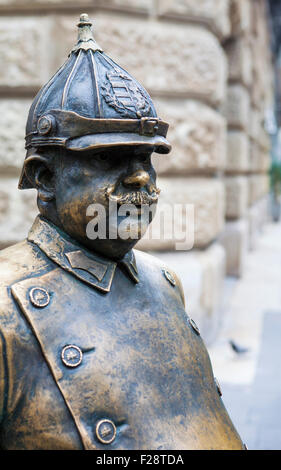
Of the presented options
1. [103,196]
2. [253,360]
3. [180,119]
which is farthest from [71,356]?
[253,360]

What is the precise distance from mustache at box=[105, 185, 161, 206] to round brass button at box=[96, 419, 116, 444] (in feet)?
1.78

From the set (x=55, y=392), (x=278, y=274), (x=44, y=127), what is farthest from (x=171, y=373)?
(x=278, y=274)

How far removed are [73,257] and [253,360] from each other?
3.44 metres

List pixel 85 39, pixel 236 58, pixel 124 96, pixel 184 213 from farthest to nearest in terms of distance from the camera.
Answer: pixel 236 58, pixel 184 213, pixel 85 39, pixel 124 96

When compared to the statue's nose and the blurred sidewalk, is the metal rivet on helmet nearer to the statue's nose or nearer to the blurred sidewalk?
the statue's nose

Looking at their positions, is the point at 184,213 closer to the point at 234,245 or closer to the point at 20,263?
the point at 20,263

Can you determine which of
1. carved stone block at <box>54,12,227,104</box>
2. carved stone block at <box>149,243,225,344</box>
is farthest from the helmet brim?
carved stone block at <box>149,243,225,344</box>

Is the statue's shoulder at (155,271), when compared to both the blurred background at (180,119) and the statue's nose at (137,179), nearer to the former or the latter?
the statue's nose at (137,179)

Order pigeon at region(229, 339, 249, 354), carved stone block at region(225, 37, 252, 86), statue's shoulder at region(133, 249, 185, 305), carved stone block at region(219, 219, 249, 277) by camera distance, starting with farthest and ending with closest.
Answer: carved stone block at region(219, 219, 249, 277) → carved stone block at region(225, 37, 252, 86) → pigeon at region(229, 339, 249, 354) → statue's shoulder at region(133, 249, 185, 305)

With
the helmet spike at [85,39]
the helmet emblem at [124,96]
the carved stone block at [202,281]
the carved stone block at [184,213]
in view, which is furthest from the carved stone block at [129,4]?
the helmet emblem at [124,96]

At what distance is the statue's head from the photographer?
137 centimetres

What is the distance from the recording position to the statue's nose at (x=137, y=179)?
142 centimetres

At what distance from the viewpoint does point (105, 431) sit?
4.22ft
